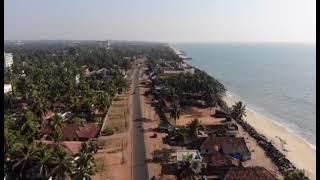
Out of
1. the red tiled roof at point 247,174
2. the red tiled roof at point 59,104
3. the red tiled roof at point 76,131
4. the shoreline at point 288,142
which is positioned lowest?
the shoreline at point 288,142

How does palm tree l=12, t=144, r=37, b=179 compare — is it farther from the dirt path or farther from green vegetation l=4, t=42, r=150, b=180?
the dirt path

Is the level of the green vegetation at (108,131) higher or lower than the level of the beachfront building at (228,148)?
lower

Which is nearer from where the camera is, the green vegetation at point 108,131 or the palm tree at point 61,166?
the palm tree at point 61,166

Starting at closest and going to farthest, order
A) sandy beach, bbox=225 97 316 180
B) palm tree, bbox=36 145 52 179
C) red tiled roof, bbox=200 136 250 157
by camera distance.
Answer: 1. palm tree, bbox=36 145 52 179
2. red tiled roof, bbox=200 136 250 157
3. sandy beach, bbox=225 97 316 180

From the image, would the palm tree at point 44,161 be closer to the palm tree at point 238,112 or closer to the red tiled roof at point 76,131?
the red tiled roof at point 76,131

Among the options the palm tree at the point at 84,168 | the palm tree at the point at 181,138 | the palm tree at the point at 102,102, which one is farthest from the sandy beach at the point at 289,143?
the palm tree at the point at 84,168

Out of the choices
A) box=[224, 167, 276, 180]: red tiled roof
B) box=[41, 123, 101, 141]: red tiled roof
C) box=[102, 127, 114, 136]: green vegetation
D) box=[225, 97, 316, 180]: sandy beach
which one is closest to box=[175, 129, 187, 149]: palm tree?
box=[102, 127, 114, 136]: green vegetation

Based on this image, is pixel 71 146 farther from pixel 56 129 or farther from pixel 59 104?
pixel 59 104

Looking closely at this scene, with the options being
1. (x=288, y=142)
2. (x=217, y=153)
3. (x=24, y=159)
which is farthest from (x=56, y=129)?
(x=288, y=142)
